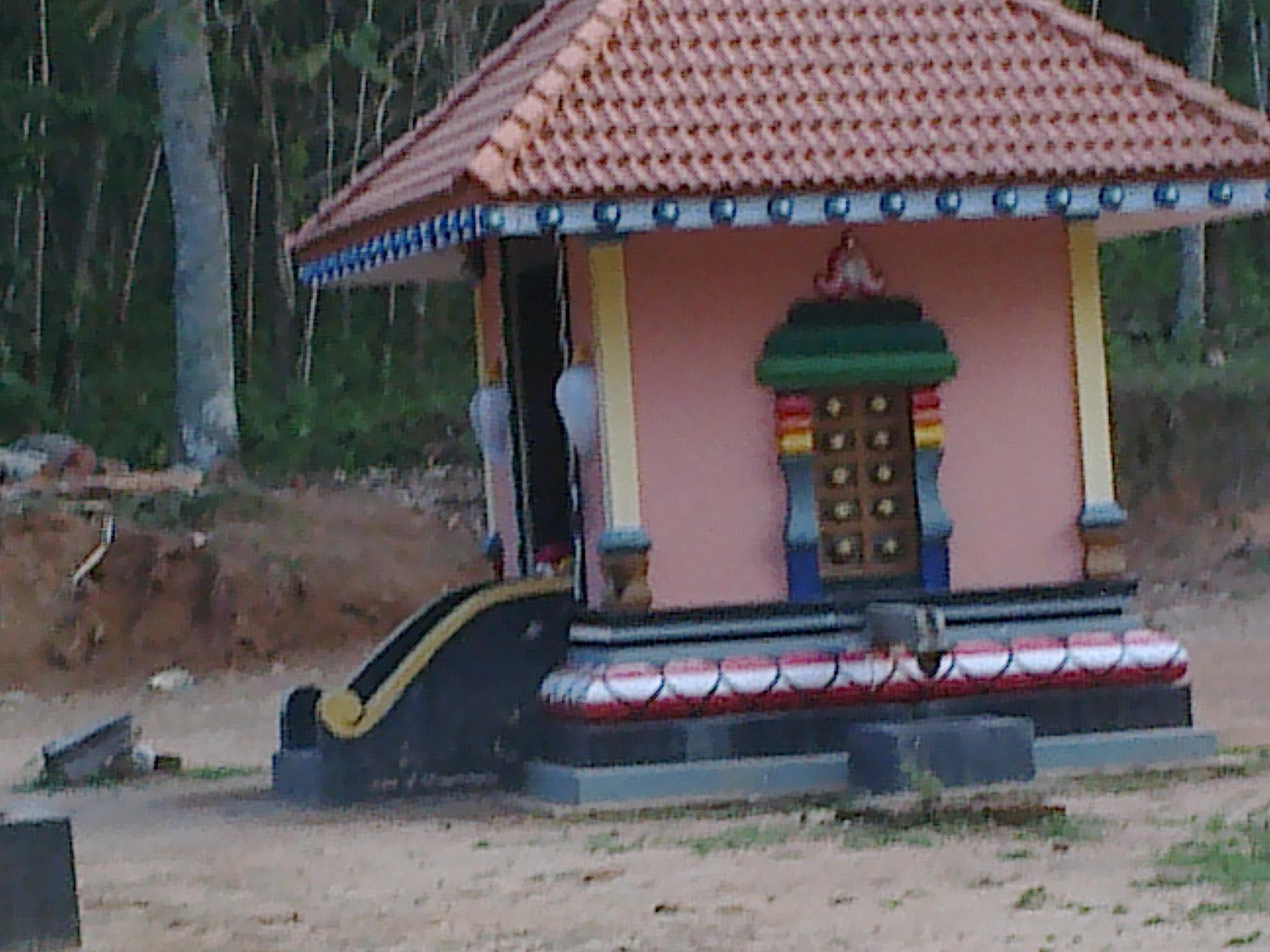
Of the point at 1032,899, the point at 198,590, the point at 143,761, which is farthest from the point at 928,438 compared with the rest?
the point at 198,590

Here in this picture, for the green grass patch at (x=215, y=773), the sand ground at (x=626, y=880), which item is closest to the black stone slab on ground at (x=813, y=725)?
the sand ground at (x=626, y=880)

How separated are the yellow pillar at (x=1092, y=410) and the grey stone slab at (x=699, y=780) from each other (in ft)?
5.58

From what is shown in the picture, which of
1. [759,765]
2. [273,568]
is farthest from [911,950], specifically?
[273,568]

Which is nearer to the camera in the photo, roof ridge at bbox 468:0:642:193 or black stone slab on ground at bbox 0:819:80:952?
black stone slab on ground at bbox 0:819:80:952

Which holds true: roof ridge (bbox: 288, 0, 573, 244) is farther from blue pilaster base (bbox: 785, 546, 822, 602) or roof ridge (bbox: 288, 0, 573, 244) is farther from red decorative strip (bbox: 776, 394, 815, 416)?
blue pilaster base (bbox: 785, 546, 822, 602)

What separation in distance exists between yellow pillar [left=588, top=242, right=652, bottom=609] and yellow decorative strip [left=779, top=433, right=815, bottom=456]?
735 millimetres

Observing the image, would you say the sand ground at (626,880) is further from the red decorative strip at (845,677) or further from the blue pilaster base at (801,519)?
A: the blue pilaster base at (801,519)

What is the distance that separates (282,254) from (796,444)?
53.8 ft

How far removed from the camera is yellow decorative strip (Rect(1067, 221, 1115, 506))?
1263cm

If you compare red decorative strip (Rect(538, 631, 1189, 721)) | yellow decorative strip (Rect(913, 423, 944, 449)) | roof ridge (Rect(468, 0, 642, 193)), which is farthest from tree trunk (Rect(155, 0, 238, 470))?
yellow decorative strip (Rect(913, 423, 944, 449))

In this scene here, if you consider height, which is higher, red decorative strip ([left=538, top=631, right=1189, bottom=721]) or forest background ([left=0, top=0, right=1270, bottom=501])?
forest background ([left=0, top=0, right=1270, bottom=501])

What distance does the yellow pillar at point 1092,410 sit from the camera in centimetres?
1259

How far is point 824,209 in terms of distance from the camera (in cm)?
1171

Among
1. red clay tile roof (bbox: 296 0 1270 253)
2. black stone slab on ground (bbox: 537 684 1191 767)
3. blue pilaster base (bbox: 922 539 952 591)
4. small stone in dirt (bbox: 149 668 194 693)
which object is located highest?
red clay tile roof (bbox: 296 0 1270 253)
